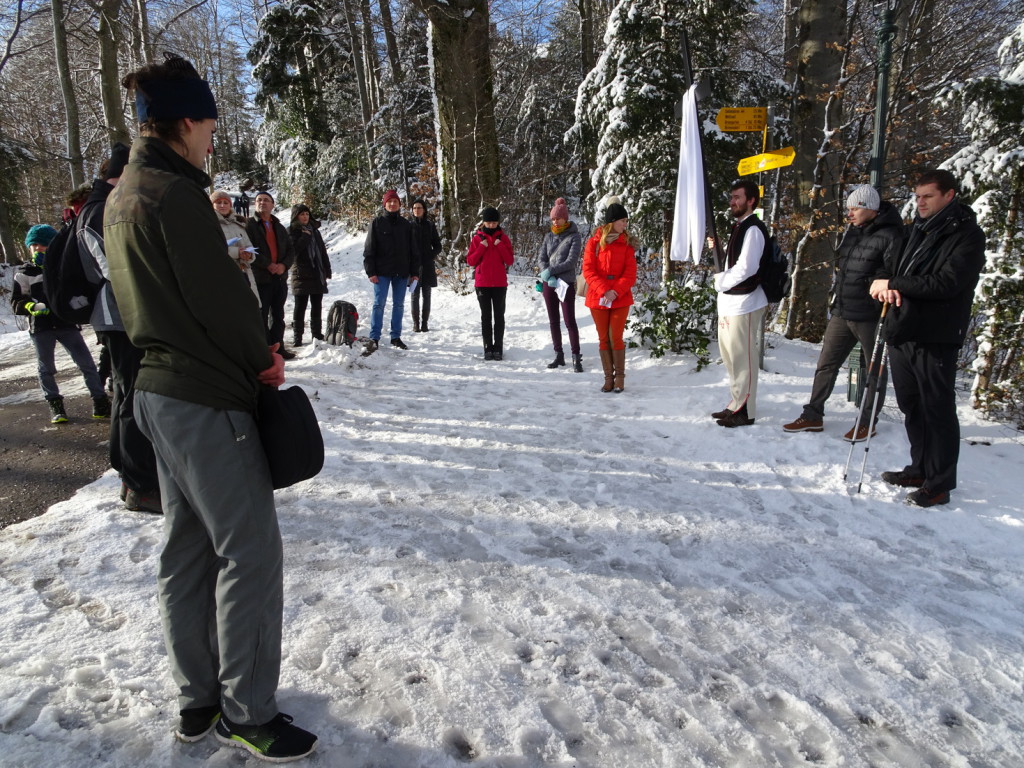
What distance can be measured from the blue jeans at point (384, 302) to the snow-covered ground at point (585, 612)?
3.71 m

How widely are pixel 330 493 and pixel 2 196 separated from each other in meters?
22.3

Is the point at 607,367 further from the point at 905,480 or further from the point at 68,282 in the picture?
the point at 68,282

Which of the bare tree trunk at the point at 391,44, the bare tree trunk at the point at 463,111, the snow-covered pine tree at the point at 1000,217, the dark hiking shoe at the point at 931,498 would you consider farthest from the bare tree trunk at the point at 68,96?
the dark hiking shoe at the point at 931,498

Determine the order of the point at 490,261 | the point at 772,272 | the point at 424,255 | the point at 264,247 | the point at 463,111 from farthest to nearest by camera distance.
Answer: the point at 463,111 < the point at 424,255 < the point at 490,261 < the point at 264,247 < the point at 772,272

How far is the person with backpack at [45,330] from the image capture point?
5531mm

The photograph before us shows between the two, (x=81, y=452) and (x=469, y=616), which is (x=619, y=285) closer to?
(x=469, y=616)

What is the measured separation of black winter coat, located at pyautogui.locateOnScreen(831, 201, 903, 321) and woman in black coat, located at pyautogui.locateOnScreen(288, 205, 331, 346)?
21.8 ft

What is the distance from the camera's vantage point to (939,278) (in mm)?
3943

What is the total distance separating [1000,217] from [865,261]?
218 centimetres

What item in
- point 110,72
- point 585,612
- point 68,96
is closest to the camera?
point 585,612

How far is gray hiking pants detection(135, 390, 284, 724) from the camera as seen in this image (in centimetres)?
192

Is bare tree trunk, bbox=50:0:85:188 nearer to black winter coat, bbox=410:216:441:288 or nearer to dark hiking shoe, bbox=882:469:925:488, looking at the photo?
black winter coat, bbox=410:216:441:288

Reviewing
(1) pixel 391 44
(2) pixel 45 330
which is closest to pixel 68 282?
(2) pixel 45 330

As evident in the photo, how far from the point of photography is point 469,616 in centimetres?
297
